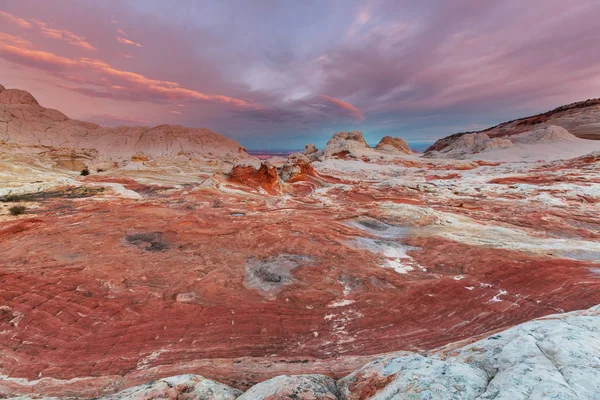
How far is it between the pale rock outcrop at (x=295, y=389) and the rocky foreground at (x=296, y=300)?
0.08 ft

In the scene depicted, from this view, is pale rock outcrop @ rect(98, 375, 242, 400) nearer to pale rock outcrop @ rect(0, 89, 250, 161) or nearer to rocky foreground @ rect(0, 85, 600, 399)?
rocky foreground @ rect(0, 85, 600, 399)

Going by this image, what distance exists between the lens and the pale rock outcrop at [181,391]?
3244mm

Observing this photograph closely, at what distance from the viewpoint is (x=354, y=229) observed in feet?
39.1

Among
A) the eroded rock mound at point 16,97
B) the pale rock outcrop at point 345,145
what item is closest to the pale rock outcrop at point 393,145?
the pale rock outcrop at point 345,145

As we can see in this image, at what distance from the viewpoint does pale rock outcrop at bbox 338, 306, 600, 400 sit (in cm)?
250

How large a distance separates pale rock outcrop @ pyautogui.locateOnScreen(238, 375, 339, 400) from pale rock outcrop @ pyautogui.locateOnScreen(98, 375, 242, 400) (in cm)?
31

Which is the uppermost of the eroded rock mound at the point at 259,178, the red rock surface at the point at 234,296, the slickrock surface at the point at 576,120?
the slickrock surface at the point at 576,120

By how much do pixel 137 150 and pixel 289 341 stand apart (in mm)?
67569

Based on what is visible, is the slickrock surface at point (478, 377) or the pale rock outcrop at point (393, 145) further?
the pale rock outcrop at point (393, 145)

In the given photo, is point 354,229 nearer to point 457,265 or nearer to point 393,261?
point 393,261

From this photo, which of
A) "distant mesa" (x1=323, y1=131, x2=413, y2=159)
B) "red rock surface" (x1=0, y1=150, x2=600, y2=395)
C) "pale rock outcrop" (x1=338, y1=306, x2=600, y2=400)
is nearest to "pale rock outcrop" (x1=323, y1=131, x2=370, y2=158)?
"distant mesa" (x1=323, y1=131, x2=413, y2=159)

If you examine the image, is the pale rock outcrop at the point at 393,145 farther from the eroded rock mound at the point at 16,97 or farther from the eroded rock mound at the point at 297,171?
the eroded rock mound at the point at 16,97

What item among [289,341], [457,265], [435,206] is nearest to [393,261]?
[457,265]

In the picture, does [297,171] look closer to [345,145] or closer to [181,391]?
[181,391]
